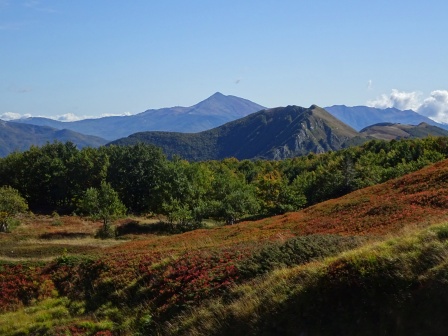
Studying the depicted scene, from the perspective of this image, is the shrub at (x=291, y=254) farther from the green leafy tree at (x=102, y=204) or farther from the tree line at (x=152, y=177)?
the tree line at (x=152, y=177)

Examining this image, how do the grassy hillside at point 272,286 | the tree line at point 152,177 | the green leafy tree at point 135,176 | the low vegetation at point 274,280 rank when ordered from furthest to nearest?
the green leafy tree at point 135,176 < the tree line at point 152,177 < the low vegetation at point 274,280 < the grassy hillside at point 272,286

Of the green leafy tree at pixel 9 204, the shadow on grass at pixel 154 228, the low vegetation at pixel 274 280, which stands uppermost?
the low vegetation at pixel 274 280

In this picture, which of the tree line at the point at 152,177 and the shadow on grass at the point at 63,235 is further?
the tree line at the point at 152,177

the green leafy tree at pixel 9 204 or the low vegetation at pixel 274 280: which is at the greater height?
the low vegetation at pixel 274 280

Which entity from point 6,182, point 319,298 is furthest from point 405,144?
point 319,298

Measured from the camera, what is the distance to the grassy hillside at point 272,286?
9.88 metres

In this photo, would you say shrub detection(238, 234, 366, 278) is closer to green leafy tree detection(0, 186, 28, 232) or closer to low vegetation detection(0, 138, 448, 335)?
low vegetation detection(0, 138, 448, 335)

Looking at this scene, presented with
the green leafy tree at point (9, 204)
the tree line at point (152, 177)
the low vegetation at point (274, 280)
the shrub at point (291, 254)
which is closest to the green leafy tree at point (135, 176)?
the tree line at point (152, 177)

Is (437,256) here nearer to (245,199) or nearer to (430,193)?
(430,193)

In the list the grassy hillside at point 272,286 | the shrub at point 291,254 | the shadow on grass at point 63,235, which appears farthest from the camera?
the shadow on grass at point 63,235

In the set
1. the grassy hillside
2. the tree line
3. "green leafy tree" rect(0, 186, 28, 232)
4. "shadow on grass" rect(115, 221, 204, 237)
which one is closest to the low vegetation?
the grassy hillside

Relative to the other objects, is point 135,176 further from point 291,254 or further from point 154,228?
point 291,254

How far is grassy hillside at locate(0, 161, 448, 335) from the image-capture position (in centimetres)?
988

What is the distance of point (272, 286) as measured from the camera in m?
12.2
